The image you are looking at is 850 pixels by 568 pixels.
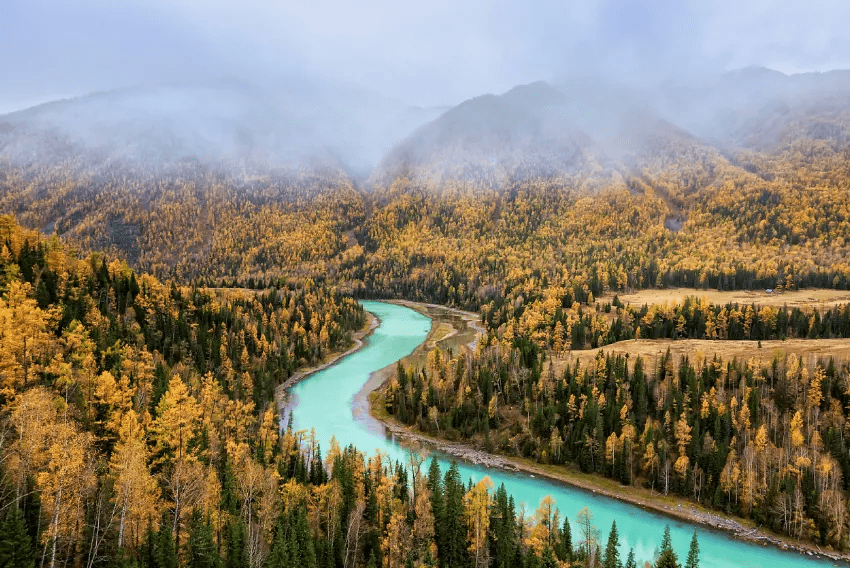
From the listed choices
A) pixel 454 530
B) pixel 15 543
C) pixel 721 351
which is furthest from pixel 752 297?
pixel 15 543

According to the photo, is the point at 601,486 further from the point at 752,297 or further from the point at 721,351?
the point at 752,297

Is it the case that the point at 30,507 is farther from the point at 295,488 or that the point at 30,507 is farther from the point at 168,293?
the point at 168,293

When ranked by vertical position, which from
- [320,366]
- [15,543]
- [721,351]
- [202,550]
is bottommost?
[320,366]

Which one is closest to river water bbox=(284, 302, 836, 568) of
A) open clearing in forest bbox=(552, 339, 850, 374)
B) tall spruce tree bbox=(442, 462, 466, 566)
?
tall spruce tree bbox=(442, 462, 466, 566)

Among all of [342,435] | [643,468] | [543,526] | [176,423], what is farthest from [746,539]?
[176,423]

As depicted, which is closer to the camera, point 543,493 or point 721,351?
point 543,493
